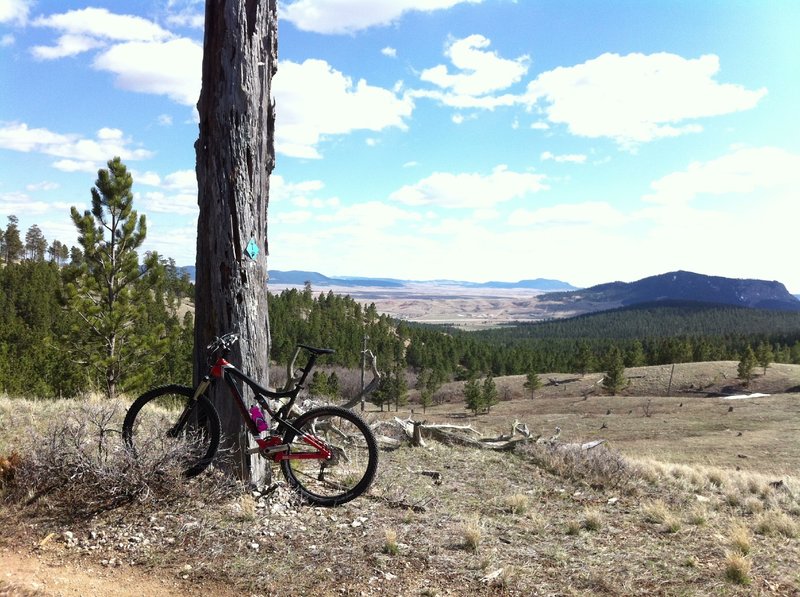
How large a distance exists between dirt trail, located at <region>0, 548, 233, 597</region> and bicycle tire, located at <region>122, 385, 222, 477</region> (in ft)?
3.73

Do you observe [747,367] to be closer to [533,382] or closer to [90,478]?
[533,382]

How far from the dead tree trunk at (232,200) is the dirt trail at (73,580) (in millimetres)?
1711

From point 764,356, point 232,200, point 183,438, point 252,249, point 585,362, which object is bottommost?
point 585,362

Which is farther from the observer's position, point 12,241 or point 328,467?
point 12,241

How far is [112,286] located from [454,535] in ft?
73.5

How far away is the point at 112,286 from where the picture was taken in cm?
2353

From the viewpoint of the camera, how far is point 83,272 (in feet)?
74.2

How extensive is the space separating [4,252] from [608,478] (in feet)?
429

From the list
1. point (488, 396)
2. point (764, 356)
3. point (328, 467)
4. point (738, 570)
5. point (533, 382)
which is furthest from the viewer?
point (764, 356)

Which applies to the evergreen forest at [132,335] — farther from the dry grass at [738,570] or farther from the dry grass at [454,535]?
the dry grass at [738,570]

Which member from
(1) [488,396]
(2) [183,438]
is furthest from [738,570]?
(1) [488,396]

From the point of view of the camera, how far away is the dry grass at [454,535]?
464 cm

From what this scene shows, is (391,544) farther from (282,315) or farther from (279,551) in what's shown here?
(282,315)

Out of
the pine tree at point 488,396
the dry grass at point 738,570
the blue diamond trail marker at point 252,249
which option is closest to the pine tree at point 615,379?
the pine tree at point 488,396
